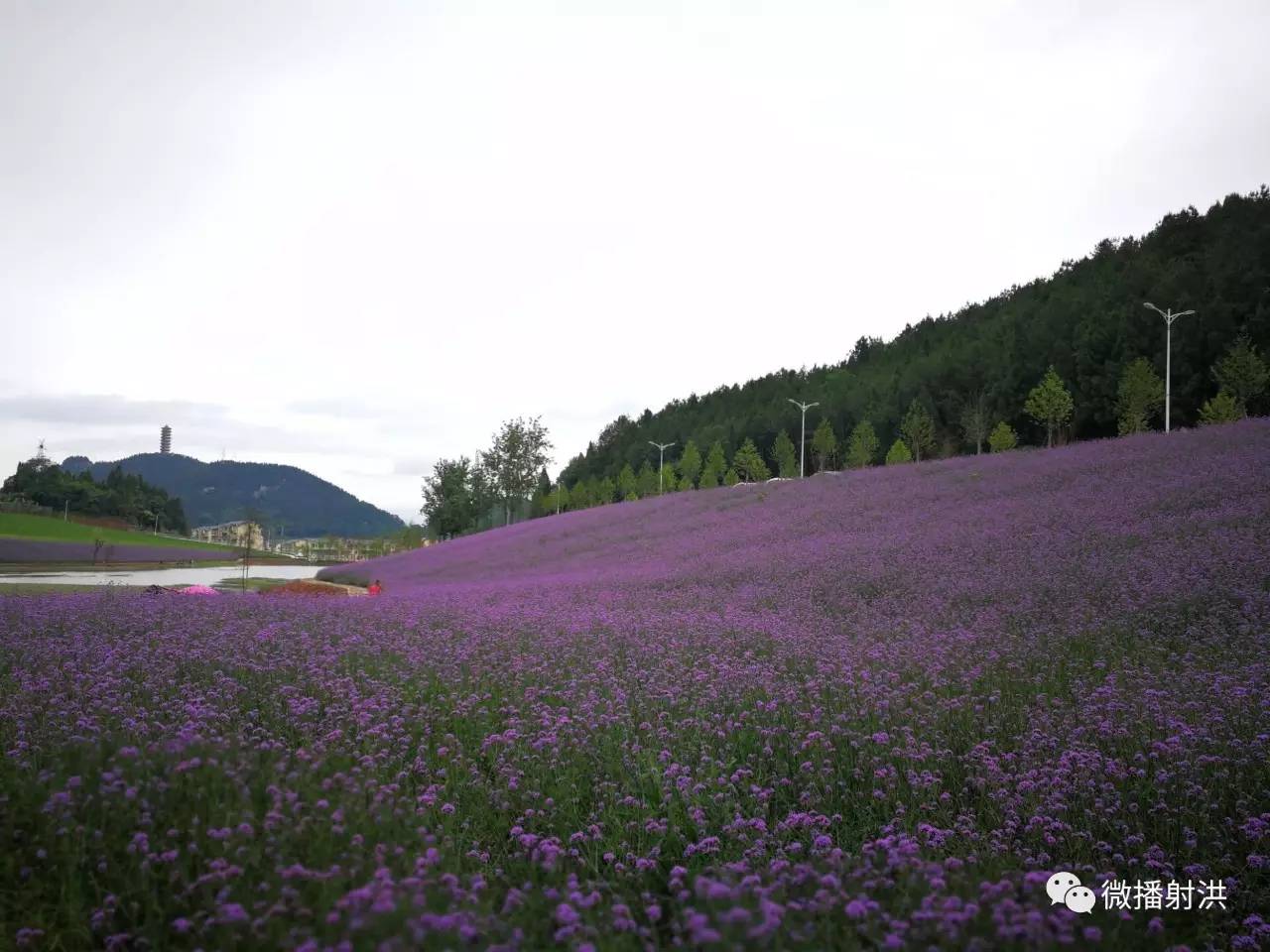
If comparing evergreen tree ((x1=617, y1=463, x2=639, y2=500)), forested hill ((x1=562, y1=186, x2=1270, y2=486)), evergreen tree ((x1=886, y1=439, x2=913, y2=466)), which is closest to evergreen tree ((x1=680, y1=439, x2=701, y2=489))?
evergreen tree ((x1=617, y1=463, x2=639, y2=500))

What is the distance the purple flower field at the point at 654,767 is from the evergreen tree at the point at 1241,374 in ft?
103

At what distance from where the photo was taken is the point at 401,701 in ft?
19.9

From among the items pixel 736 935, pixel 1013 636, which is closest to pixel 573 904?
pixel 736 935

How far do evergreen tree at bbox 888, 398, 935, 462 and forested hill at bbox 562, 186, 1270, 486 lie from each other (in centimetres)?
142

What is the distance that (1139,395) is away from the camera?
40344 millimetres

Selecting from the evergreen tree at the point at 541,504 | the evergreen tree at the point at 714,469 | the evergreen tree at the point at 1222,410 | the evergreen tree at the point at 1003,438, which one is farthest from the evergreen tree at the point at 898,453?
the evergreen tree at the point at 541,504

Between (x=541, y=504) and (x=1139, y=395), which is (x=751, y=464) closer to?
(x=541, y=504)

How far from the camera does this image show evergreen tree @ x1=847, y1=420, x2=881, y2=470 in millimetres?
60531

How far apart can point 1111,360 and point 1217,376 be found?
8.58 meters

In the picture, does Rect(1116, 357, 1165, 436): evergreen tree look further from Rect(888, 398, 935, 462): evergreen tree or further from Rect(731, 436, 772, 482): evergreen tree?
Rect(731, 436, 772, 482): evergreen tree

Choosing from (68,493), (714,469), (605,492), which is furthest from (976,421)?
(68,493)

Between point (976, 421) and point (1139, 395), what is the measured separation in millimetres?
12462

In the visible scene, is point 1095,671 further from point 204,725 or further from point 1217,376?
point 1217,376

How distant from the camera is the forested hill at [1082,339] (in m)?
41.5
